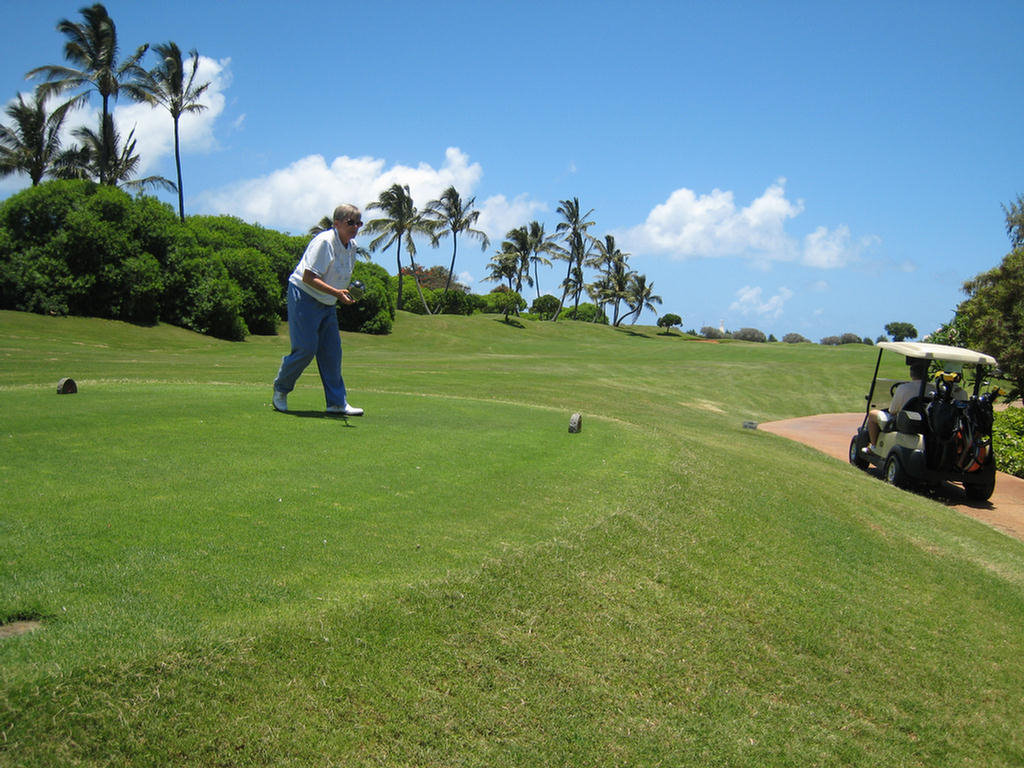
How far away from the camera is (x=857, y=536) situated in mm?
8211

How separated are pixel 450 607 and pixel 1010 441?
1891 centimetres

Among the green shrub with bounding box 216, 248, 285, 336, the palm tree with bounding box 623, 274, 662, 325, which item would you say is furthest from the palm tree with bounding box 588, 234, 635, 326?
the green shrub with bounding box 216, 248, 285, 336

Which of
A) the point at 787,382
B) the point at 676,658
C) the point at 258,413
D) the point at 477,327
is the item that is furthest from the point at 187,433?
the point at 477,327

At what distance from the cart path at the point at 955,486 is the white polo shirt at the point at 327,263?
35.5ft

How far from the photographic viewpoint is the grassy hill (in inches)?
131

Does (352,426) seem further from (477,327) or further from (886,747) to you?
(477,327)

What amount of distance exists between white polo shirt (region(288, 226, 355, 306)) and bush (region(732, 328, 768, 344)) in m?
93.2

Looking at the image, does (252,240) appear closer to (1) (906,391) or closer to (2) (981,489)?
(1) (906,391)

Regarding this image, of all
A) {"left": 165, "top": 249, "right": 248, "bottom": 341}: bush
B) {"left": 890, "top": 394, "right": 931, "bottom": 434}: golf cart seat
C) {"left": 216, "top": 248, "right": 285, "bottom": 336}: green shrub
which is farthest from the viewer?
{"left": 216, "top": 248, "right": 285, "bottom": 336}: green shrub

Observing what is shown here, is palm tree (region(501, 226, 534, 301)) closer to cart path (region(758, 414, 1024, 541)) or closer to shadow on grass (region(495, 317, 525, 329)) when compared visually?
shadow on grass (region(495, 317, 525, 329))

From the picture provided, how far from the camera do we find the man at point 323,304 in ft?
28.4

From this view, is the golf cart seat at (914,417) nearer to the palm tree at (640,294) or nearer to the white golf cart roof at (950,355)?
the white golf cart roof at (950,355)

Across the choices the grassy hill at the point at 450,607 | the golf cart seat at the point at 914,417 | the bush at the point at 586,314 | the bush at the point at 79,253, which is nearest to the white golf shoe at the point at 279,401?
the grassy hill at the point at 450,607

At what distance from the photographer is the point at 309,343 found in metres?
9.05
